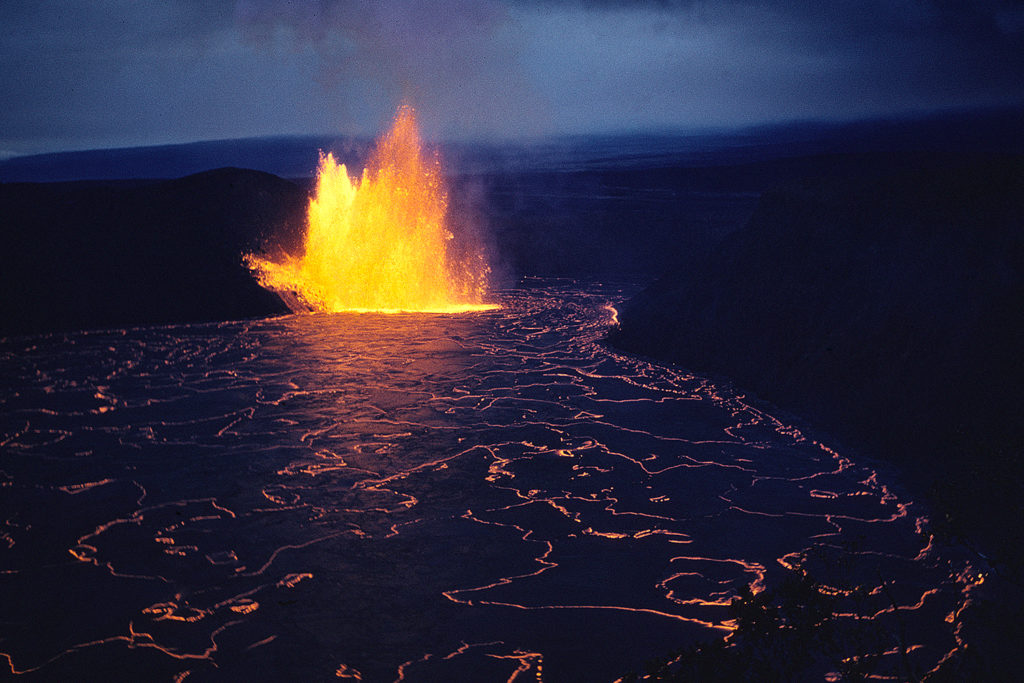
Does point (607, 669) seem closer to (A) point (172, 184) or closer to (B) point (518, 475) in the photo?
(B) point (518, 475)

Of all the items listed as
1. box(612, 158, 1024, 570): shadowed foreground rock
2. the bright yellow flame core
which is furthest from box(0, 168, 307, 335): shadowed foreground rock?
box(612, 158, 1024, 570): shadowed foreground rock

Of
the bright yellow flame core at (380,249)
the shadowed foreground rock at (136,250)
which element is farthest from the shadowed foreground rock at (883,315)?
the shadowed foreground rock at (136,250)

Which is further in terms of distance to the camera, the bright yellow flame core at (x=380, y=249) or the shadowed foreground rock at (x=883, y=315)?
the bright yellow flame core at (x=380, y=249)

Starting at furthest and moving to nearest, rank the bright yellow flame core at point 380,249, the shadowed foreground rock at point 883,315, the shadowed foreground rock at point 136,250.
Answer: the bright yellow flame core at point 380,249
the shadowed foreground rock at point 136,250
the shadowed foreground rock at point 883,315

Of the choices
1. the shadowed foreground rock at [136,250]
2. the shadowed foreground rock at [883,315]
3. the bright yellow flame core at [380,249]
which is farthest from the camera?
the bright yellow flame core at [380,249]

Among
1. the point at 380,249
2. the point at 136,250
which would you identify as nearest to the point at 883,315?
the point at 380,249

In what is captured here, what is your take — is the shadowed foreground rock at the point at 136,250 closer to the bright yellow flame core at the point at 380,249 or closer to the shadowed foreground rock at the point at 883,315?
the bright yellow flame core at the point at 380,249
